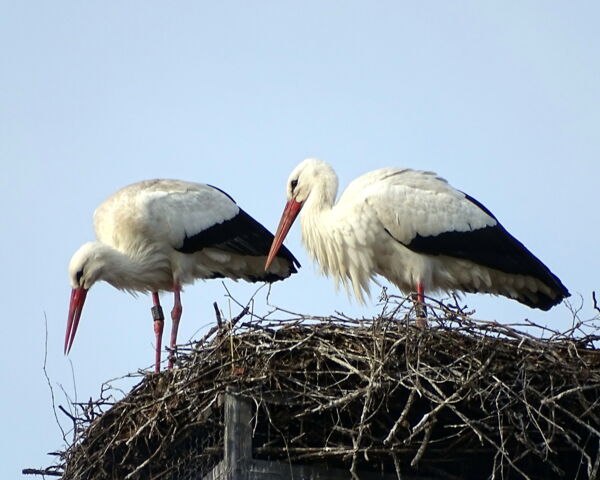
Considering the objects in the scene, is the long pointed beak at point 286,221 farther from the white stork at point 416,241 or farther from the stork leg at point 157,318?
the stork leg at point 157,318

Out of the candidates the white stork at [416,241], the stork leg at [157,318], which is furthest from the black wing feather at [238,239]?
the white stork at [416,241]

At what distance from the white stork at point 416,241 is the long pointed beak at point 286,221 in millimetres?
168

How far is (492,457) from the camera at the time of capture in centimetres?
674

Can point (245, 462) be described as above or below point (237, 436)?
below

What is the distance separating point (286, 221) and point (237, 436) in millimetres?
2541

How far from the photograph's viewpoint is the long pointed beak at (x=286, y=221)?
29.0ft

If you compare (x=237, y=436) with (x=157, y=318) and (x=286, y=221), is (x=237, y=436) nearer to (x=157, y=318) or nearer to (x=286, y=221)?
(x=286, y=221)

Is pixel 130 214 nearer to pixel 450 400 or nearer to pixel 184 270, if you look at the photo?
pixel 184 270

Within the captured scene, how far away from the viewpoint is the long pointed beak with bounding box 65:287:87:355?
9062 mm

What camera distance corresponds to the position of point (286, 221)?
8.84 meters

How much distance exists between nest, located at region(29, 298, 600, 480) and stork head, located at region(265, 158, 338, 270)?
1777 mm

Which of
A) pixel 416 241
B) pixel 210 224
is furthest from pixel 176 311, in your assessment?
pixel 416 241

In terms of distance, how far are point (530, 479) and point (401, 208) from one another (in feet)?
6.42

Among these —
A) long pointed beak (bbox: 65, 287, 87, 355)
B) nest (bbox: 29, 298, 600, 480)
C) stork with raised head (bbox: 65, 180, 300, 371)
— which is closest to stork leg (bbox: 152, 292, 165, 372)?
stork with raised head (bbox: 65, 180, 300, 371)
